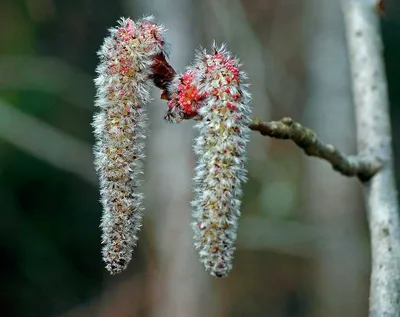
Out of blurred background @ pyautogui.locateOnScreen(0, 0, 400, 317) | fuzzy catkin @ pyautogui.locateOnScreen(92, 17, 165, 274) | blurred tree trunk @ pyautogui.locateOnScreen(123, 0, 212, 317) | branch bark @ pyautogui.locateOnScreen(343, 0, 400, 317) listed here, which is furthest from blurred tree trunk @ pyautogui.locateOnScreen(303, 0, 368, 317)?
fuzzy catkin @ pyautogui.locateOnScreen(92, 17, 165, 274)

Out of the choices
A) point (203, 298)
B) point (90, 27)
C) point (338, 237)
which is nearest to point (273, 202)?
point (338, 237)

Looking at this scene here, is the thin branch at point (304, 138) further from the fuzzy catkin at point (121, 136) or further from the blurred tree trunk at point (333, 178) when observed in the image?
the blurred tree trunk at point (333, 178)

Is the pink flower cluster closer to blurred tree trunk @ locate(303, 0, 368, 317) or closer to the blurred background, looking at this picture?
the blurred background

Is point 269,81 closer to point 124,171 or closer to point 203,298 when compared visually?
point 203,298

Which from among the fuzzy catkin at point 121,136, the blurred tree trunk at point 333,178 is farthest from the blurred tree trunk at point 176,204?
the fuzzy catkin at point 121,136

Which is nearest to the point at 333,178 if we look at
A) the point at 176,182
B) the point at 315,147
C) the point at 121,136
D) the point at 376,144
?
the point at 176,182

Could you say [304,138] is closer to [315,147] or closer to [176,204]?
[315,147]

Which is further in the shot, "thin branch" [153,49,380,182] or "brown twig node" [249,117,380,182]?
"brown twig node" [249,117,380,182]
